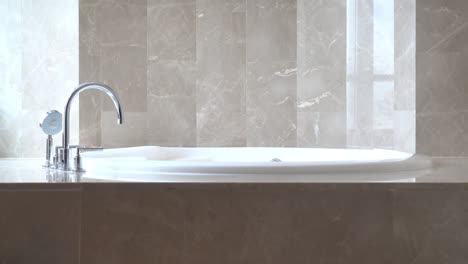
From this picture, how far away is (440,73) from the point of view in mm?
2479

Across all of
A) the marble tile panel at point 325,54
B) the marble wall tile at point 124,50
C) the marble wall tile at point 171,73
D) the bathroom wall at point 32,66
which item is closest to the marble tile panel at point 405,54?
the marble tile panel at point 325,54

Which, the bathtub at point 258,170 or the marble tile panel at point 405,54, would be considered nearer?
the bathtub at point 258,170

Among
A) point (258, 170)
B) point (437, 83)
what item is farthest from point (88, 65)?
point (437, 83)

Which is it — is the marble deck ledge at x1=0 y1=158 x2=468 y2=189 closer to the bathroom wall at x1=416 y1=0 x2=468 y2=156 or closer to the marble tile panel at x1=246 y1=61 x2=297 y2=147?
the bathroom wall at x1=416 y1=0 x2=468 y2=156

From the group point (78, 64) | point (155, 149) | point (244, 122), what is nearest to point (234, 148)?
point (244, 122)

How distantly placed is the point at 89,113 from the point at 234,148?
0.99 metres
